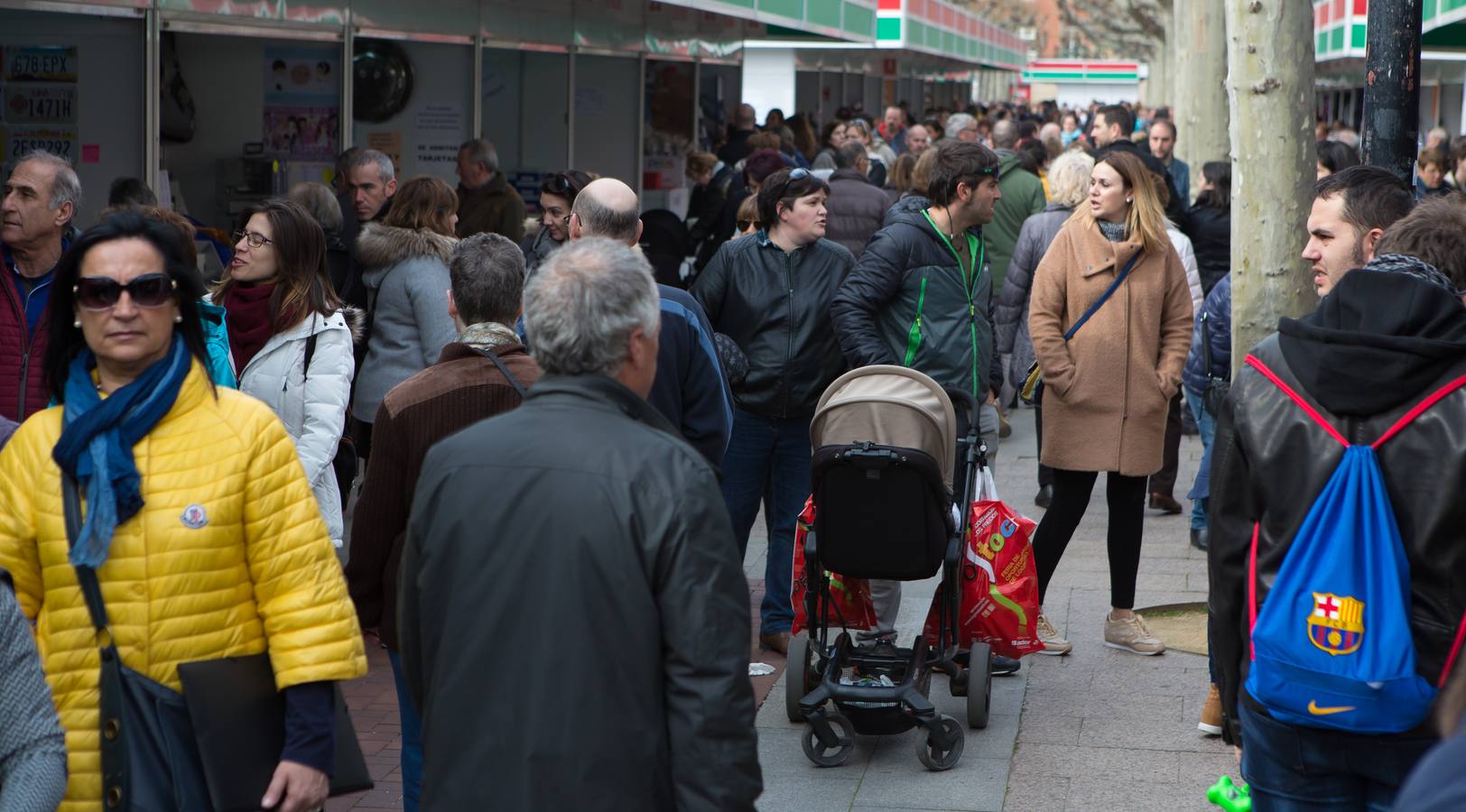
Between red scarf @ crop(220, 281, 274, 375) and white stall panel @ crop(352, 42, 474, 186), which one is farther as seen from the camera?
white stall panel @ crop(352, 42, 474, 186)

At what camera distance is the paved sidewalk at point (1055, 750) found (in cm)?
504

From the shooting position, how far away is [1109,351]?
6.32 metres

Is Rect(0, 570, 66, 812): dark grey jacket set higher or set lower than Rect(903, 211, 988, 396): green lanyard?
lower

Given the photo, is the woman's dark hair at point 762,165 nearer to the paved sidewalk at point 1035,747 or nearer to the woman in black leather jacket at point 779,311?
the paved sidewalk at point 1035,747

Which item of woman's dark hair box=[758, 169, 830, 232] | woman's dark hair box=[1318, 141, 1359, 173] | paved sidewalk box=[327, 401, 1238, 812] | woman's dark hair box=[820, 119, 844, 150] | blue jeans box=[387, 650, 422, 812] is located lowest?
paved sidewalk box=[327, 401, 1238, 812]

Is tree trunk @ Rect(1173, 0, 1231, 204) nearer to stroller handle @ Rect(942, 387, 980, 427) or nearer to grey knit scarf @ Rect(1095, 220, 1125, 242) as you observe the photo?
grey knit scarf @ Rect(1095, 220, 1125, 242)

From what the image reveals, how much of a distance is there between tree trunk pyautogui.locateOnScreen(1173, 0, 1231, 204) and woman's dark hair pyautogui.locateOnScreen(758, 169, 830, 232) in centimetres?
1122

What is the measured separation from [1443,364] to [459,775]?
181cm

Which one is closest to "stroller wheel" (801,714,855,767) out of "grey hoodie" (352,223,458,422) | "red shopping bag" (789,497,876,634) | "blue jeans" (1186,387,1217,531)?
"red shopping bag" (789,497,876,634)

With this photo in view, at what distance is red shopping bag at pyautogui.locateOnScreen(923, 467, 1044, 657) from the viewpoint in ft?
18.5

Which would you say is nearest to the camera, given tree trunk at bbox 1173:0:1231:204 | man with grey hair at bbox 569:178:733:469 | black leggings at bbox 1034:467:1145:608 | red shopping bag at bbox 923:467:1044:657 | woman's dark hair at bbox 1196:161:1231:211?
man with grey hair at bbox 569:178:733:469

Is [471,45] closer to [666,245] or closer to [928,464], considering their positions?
[666,245]

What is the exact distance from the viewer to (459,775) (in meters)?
2.59

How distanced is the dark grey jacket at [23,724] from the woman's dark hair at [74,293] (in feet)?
2.13
